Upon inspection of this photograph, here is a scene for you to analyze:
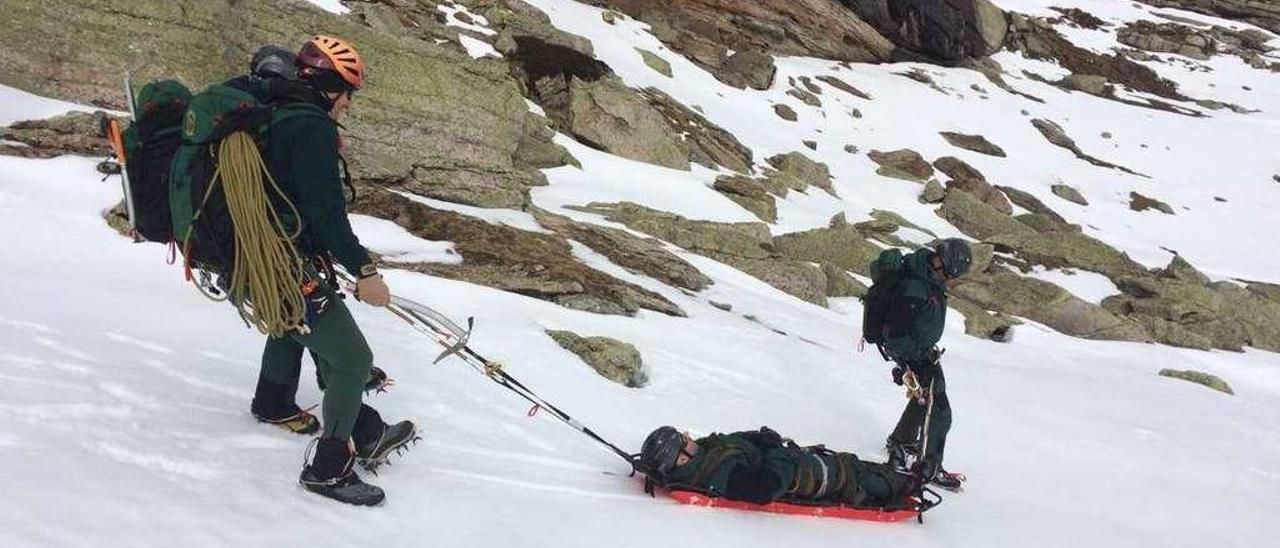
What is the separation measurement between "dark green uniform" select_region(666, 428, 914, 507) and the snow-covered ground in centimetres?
19

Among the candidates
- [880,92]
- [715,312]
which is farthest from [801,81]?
[715,312]

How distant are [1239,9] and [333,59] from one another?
86.8m

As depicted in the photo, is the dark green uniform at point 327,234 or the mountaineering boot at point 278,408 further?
the mountaineering boot at point 278,408

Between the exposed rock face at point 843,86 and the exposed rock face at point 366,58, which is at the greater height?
the exposed rock face at point 366,58

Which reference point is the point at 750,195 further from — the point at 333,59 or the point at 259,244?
the point at 259,244

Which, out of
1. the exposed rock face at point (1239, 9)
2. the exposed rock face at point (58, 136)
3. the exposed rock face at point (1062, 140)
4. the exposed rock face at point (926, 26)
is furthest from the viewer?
the exposed rock face at point (1239, 9)

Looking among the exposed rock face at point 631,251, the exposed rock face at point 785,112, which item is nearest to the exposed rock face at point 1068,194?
the exposed rock face at point 785,112

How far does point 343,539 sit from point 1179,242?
39025 mm

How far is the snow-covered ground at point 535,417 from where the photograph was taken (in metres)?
3.79

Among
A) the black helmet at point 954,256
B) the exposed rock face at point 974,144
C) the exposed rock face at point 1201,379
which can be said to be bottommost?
the exposed rock face at point 974,144

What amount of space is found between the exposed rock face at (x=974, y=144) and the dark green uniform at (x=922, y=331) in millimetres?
36024

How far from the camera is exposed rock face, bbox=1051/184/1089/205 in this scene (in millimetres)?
37062

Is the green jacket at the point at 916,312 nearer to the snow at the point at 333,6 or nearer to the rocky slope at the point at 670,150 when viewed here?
the rocky slope at the point at 670,150

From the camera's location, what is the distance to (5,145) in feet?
31.8
